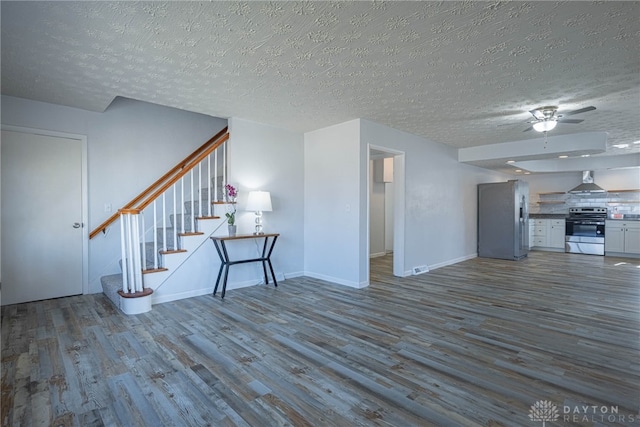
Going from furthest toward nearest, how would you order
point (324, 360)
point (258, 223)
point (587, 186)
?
point (587, 186)
point (258, 223)
point (324, 360)

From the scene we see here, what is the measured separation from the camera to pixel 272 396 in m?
1.99

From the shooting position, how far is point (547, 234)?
28.7 feet

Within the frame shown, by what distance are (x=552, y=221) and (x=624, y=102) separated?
18.8ft

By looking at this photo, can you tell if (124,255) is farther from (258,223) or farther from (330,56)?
(330,56)

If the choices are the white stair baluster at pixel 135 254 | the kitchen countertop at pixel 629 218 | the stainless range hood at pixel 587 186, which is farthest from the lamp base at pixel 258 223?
the stainless range hood at pixel 587 186

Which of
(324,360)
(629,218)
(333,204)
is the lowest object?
(324,360)

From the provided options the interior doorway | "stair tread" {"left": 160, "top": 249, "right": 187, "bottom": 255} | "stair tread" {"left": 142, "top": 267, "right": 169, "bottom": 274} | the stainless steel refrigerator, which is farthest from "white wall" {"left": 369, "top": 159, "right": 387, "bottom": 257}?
"stair tread" {"left": 142, "top": 267, "right": 169, "bottom": 274}

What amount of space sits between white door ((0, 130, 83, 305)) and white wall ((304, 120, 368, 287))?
3299mm

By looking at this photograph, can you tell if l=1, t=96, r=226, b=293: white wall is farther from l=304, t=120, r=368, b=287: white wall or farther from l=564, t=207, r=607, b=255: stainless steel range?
l=564, t=207, r=607, b=255: stainless steel range

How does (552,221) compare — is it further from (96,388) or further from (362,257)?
(96,388)

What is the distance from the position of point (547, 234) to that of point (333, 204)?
7187 mm

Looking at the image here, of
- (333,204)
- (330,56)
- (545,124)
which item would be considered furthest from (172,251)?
(545,124)

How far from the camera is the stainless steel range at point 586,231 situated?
25.8 ft

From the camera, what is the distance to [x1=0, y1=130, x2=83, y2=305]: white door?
3832mm
